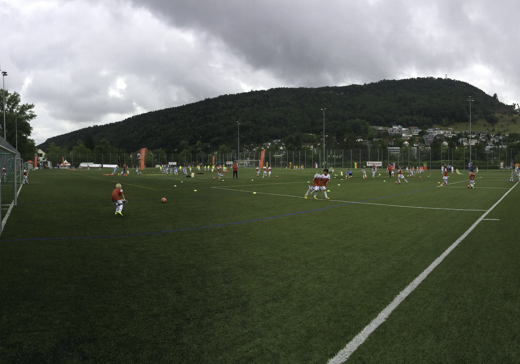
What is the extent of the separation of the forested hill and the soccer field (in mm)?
163921

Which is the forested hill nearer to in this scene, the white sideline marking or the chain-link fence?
the chain-link fence

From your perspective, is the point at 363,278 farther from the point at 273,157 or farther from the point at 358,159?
the point at 273,157

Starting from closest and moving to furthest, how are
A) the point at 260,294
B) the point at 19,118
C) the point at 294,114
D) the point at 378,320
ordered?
the point at 378,320 < the point at 260,294 < the point at 19,118 < the point at 294,114

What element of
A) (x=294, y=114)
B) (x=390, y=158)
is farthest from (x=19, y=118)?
(x=294, y=114)

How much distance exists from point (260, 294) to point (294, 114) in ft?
610

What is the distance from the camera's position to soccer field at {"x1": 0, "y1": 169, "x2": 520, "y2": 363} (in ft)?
12.0

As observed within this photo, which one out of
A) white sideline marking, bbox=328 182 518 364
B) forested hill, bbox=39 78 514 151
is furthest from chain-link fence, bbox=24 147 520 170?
forested hill, bbox=39 78 514 151

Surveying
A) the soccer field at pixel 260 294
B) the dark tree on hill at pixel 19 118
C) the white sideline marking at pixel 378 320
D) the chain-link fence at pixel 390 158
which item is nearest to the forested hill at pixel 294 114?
the chain-link fence at pixel 390 158

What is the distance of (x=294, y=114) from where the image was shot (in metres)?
186

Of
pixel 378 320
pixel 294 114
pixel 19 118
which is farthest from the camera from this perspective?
pixel 294 114

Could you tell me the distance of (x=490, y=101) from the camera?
18575 centimetres

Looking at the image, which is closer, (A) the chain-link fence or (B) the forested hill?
(A) the chain-link fence

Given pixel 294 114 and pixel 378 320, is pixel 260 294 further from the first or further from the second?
pixel 294 114

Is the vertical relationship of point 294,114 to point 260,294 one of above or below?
above
